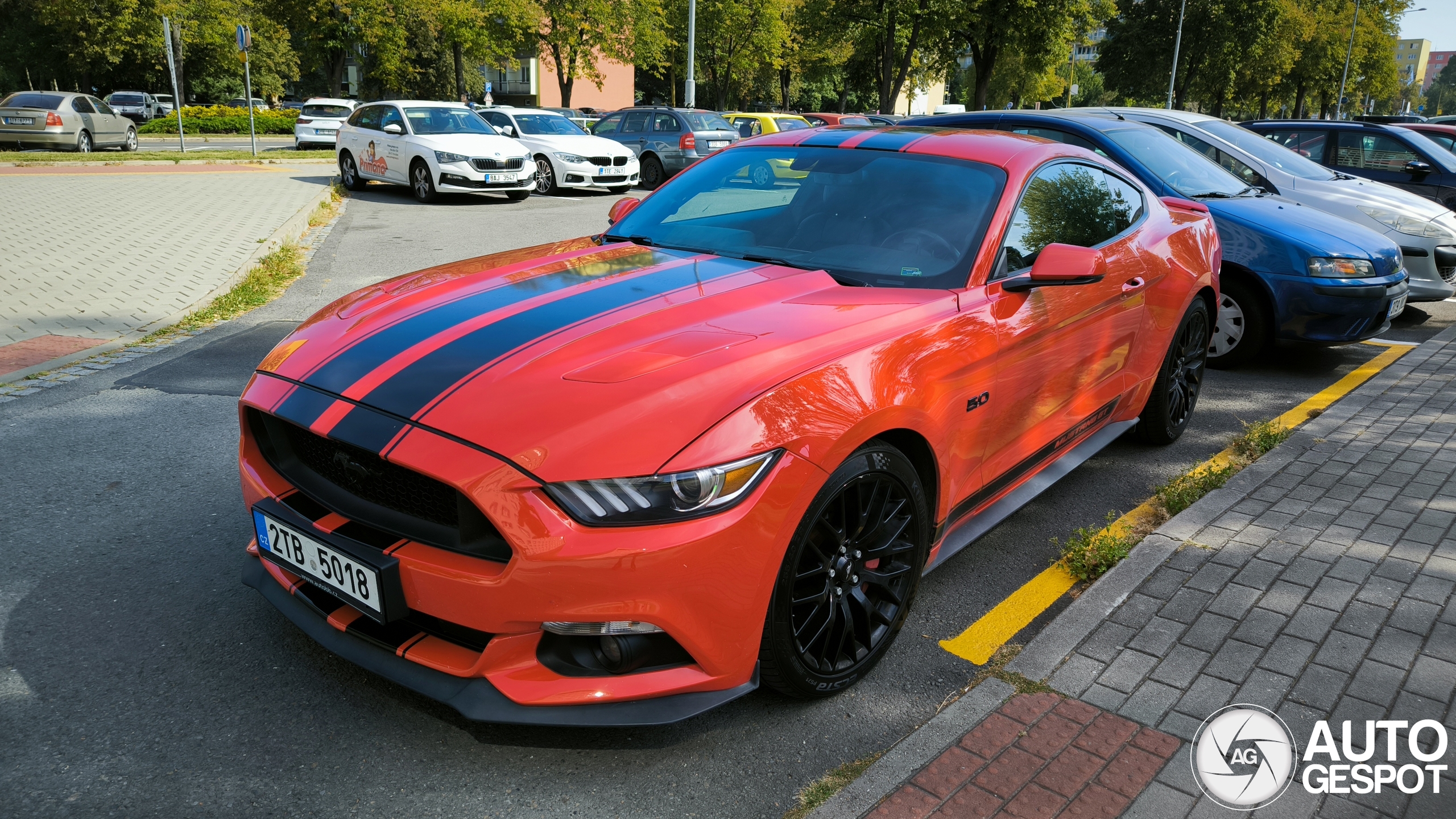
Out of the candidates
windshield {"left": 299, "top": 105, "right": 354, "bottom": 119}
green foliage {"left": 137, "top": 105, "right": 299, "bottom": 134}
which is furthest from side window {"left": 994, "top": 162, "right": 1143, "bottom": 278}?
green foliage {"left": 137, "top": 105, "right": 299, "bottom": 134}

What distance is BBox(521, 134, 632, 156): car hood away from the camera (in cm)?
1741

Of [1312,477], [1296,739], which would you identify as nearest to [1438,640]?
[1296,739]

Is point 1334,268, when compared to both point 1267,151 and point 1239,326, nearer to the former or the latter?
point 1239,326

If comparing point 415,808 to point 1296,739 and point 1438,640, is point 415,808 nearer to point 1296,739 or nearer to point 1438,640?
point 1296,739

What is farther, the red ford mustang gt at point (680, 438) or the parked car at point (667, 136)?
the parked car at point (667, 136)

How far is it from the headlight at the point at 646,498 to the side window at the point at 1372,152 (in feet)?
38.5

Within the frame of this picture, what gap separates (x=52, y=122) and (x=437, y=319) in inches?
1060

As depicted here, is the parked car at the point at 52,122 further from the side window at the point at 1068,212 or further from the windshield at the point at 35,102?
the side window at the point at 1068,212

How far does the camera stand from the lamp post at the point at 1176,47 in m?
42.4

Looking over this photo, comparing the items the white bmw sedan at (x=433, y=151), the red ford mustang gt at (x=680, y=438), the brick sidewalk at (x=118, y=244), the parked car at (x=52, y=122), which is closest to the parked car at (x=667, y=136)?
the white bmw sedan at (x=433, y=151)

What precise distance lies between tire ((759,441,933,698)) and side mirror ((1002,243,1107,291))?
88 cm

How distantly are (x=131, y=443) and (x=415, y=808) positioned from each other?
3218mm

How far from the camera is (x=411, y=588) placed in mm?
2301

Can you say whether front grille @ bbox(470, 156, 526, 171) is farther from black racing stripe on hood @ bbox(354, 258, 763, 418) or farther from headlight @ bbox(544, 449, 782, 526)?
headlight @ bbox(544, 449, 782, 526)
